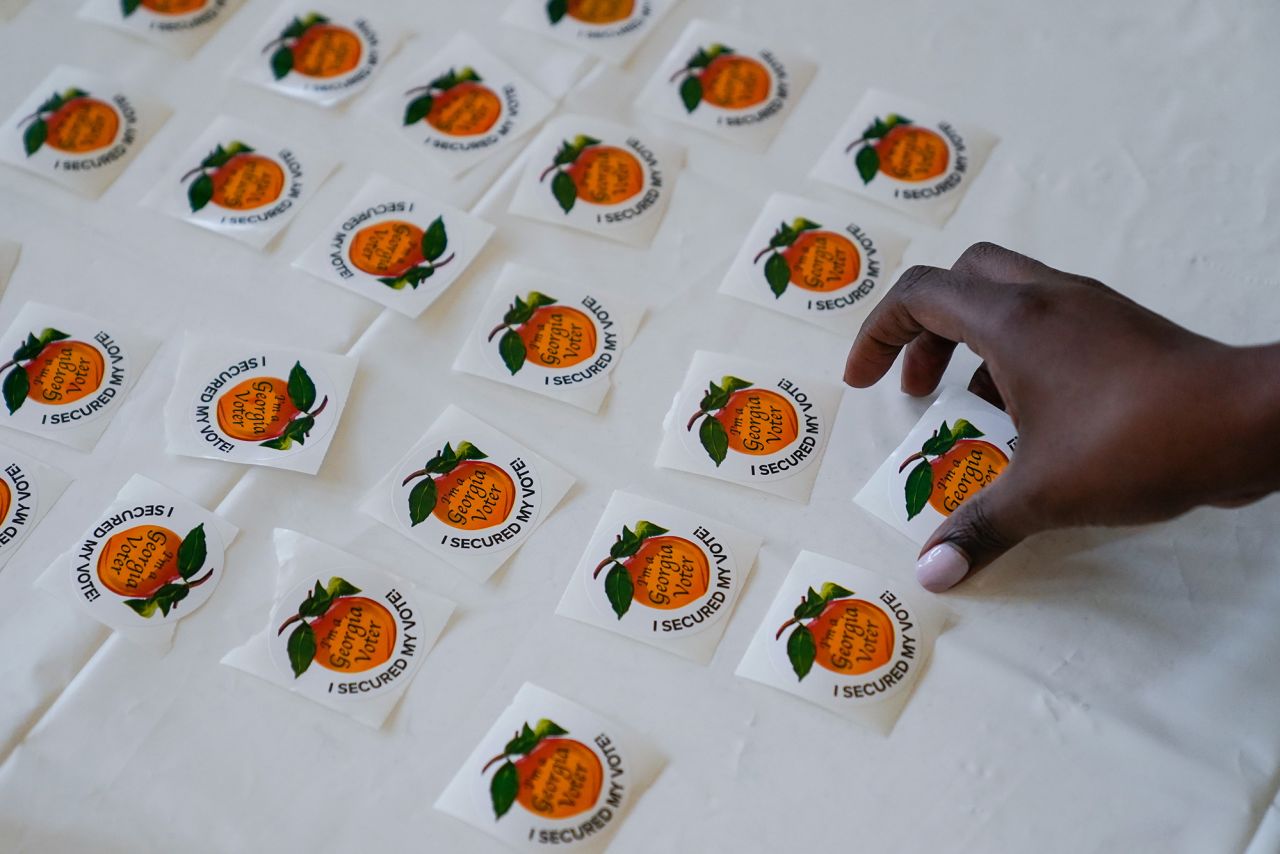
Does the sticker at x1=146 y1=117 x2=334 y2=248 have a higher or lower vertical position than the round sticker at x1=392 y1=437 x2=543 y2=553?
higher

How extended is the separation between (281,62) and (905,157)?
613 millimetres

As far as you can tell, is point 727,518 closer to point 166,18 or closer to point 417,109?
point 417,109

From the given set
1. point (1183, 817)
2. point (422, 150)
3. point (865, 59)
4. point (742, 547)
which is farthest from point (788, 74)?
point (1183, 817)

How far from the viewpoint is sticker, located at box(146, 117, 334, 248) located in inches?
37.8

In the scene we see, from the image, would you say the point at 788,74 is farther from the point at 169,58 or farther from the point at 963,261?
the point at 169,58

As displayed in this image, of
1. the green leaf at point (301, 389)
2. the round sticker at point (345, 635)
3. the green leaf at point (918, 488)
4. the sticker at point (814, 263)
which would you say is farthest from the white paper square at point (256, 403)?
the green leaf at point (918, 488)

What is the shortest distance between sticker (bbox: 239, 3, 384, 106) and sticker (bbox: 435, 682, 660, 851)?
633 mm

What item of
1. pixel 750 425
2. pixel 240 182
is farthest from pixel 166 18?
pixel 750 425

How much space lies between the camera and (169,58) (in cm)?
107

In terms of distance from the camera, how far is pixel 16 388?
0.88m

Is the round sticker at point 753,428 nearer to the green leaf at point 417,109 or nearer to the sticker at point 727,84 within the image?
the sticker at point 727,84

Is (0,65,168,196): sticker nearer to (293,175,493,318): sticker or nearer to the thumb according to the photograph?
(293,175,493,318): sticker

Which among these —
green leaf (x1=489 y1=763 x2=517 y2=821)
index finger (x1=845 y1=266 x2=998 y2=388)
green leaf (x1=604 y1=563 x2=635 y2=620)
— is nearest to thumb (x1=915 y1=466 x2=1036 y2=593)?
index finger (x1=845 y1=266 x2=998 y2=388)

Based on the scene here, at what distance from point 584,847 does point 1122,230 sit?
2.24 ft
